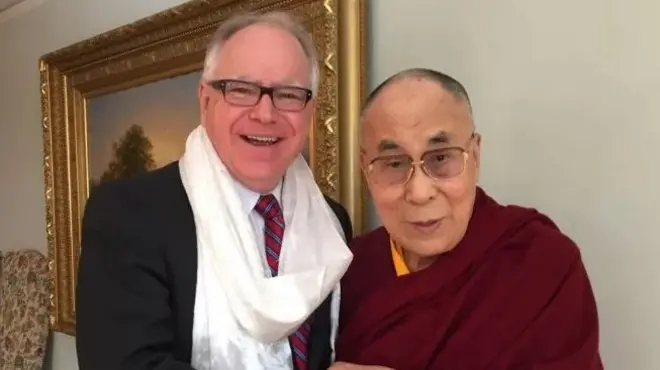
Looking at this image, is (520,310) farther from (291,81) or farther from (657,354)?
(291,81)

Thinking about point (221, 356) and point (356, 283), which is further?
point (356, 283)

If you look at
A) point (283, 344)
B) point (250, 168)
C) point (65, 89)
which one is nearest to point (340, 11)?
point (250, 168)

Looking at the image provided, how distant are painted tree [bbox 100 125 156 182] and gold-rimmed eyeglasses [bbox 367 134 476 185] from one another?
134 centimetres

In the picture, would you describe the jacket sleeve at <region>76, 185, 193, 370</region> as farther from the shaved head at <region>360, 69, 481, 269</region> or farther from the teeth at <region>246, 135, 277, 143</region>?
the shaved head at <region>360, 69, 481, 269</region>

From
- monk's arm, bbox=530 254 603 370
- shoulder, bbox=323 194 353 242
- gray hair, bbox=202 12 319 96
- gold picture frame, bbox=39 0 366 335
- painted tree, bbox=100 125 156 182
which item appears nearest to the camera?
monk's arm, bbox=530 254 603 370

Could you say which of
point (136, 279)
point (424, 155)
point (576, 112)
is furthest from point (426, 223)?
point (136, 279)

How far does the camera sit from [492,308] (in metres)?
1.18

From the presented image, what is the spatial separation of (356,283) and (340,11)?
63 centimetres

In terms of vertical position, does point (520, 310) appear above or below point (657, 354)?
above

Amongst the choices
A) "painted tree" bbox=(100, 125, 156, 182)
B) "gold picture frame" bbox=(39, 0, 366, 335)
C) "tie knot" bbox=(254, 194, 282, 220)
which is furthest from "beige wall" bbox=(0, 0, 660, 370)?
"painted tree" bbox=(100, 125, 156, 182)

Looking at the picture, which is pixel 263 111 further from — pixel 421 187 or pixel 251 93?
pixel 421 187

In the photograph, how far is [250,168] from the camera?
4.48 ft

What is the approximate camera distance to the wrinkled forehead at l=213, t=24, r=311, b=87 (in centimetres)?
133

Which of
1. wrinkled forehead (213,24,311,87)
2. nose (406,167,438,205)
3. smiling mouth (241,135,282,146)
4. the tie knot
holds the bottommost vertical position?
the tie knot
